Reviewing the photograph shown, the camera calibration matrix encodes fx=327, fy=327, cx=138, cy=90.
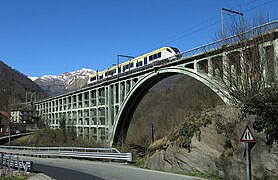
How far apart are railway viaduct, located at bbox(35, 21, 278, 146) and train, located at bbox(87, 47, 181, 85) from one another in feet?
3.62

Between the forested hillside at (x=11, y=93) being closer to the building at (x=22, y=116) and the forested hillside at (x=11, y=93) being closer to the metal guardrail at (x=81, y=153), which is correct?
the building at (x=22, y=116)

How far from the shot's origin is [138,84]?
45.2 metres

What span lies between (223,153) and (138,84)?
32.5 m

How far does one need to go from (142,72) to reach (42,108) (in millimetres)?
63822

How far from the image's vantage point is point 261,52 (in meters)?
15.2

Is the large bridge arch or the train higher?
the train

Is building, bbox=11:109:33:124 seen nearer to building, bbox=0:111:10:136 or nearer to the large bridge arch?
building, bbox=0:111:10:136

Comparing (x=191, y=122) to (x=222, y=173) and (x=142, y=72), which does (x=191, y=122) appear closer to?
(x=222, y=173)

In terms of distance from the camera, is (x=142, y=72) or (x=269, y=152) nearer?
(x=269, y=152)

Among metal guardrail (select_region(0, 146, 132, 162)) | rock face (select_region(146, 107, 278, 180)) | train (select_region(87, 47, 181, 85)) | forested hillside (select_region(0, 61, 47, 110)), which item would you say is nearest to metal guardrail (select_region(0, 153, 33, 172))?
metal guardrail (select_region(0, 146, 132, 162))

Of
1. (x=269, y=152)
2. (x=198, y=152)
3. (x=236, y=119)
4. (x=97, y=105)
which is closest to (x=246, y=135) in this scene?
(x=269, y=152)

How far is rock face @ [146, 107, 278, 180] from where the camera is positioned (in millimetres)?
11412

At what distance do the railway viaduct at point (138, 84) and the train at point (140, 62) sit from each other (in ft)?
3.62

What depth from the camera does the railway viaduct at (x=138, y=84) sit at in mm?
15922
